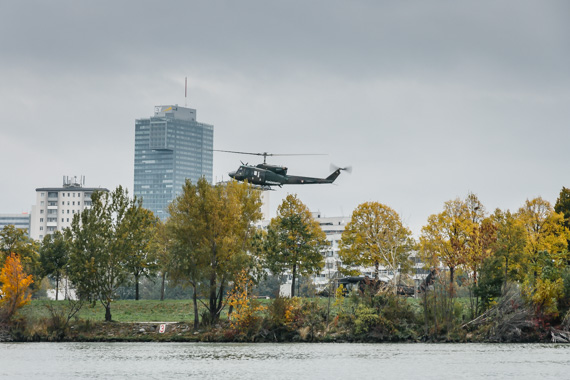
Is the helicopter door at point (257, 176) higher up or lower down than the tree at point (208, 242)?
higher up

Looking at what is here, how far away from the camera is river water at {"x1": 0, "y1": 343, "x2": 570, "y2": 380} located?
1459 inches

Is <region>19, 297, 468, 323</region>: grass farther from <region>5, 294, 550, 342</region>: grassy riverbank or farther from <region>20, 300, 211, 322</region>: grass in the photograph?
<region>5, 294, 550, 342</region>: grassy riverbank

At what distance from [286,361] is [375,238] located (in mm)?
48719

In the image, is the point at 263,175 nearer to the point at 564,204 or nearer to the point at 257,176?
the point at 257,176

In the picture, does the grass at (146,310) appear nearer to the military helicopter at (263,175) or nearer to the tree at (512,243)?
the tree at (512,243)

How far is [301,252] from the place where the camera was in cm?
8456

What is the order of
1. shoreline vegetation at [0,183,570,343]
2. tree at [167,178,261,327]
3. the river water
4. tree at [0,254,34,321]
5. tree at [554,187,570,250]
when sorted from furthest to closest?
1. tree at [554,187,570,250]
2. tree at [0,254,34,321]
3. tree at [167,178,261,327]
4. shoreline vegetation at [0,183,570,343]
5. the river water

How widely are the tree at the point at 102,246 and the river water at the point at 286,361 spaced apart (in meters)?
9.95

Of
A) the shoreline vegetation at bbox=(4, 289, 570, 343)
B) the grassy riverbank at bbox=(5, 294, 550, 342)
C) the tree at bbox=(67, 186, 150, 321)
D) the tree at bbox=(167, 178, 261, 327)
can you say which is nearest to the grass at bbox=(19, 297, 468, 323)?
the grassy riverbank at bbox=(5, 294, 550, 342)

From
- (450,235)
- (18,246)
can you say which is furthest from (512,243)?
(18,246)

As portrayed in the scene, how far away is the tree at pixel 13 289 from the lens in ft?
214

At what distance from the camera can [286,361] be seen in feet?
145

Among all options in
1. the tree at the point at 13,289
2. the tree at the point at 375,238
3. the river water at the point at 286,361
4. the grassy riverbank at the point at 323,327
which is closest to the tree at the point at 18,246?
the tree at the point at 13,289

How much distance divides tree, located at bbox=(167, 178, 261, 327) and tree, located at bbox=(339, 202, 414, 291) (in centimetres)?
2676
